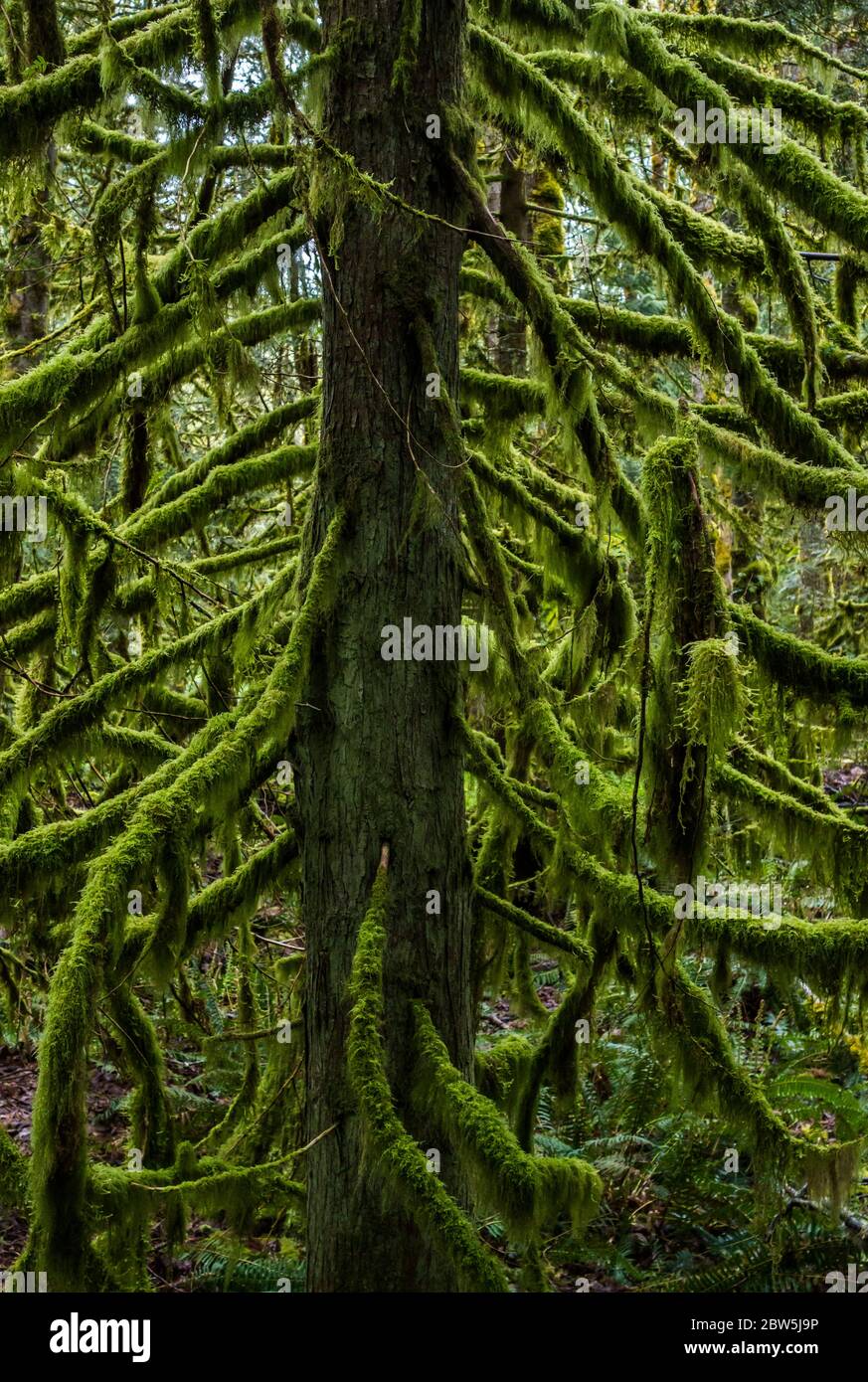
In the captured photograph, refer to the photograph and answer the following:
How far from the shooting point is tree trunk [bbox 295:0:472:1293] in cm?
344

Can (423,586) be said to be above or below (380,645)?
above

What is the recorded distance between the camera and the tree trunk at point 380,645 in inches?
135

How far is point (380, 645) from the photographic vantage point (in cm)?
349

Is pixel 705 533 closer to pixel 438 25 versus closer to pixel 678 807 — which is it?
pixel 678 807

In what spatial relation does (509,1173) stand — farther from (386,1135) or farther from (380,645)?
(380,645)

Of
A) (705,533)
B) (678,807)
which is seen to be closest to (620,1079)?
(678,807)

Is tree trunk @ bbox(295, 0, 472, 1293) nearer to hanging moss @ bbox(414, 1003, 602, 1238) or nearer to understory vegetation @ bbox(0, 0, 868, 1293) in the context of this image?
understory vegetation @ bbox(0, 0, 868, 1293)

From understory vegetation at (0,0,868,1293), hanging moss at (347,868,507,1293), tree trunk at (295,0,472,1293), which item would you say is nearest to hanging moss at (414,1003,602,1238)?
understory vegetation at (0,0,868,1293)

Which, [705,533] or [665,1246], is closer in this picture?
[705,533]

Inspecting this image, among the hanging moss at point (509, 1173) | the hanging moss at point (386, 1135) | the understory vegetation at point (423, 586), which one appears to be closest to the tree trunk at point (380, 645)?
the understory vegetation at point (423, 586)

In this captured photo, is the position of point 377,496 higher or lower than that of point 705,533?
higher

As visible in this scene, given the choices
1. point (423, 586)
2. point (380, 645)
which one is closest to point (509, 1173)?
point (380, 645)
